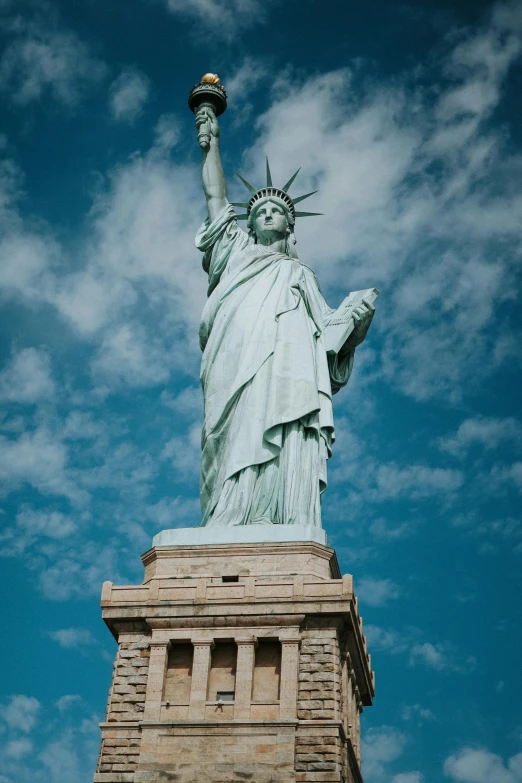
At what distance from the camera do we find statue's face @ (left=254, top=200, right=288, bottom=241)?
84.4 feet

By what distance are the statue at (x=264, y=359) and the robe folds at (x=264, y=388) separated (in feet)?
0.07

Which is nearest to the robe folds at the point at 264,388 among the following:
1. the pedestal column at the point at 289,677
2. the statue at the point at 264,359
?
the statue at the point at 264,359

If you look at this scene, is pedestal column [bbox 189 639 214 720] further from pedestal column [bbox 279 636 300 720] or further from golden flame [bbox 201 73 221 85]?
golden flame [bbox 201 73 221 85]

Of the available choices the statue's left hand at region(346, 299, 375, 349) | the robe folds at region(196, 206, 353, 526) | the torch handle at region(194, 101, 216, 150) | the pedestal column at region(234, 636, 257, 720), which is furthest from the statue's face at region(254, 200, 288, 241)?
the pedestal column at region(234, 636, 257, 720)

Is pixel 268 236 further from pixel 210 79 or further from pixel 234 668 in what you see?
pixel 234 668

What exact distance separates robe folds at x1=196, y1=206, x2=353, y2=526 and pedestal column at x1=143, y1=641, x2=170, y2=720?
2.77 meters

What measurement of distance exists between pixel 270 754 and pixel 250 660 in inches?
60.5

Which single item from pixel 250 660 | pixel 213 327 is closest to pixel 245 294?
pixel 213 327

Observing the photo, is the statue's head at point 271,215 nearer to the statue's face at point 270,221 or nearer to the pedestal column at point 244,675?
the statue's face at point 270,221

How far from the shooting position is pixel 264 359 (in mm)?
22672

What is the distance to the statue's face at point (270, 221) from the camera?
25719 mm

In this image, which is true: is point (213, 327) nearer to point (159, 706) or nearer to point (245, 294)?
point (245, 294)

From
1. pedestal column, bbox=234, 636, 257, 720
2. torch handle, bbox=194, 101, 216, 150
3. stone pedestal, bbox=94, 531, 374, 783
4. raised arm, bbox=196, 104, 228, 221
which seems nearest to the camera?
stone pedestal, bbox=94, 531, 374, 783

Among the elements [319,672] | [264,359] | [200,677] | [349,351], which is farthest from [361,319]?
[200,677]
